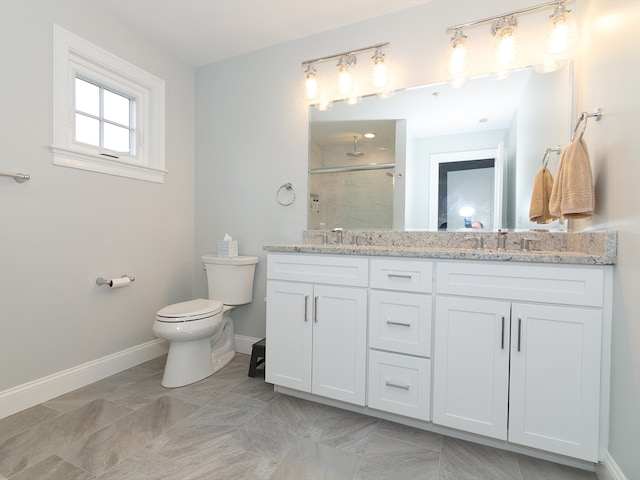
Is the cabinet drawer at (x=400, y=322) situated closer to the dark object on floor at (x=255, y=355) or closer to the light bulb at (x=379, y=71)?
the dark object on floor at (x=255, y=355)

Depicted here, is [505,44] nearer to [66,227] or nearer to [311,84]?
[311,84]

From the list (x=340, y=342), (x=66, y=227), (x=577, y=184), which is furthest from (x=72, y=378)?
(x=577, y=184)

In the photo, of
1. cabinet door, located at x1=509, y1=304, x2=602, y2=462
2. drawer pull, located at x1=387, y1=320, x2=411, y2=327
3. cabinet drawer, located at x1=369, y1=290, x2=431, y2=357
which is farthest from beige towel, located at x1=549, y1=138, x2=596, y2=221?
drawer pull, located at x1=387, y1=320, x2=411, y2=327

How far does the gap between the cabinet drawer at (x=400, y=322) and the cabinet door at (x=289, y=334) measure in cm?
37

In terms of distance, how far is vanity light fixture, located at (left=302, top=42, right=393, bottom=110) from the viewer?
6.51 feet

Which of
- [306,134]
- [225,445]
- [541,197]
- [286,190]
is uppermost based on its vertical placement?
[306,134]

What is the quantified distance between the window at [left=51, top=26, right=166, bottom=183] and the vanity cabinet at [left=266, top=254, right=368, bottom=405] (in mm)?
1332

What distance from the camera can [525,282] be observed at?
1287 mm

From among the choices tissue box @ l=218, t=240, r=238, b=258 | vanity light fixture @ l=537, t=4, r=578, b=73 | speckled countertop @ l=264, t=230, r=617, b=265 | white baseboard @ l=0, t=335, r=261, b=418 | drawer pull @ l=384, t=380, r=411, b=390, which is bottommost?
white baseboard @ l=0, t=335, r=261, b=418

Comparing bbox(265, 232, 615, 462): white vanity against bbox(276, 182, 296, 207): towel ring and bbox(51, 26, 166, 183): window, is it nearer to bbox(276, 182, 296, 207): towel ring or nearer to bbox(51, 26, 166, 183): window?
bbox(276, 182, 296, 207): towel ring

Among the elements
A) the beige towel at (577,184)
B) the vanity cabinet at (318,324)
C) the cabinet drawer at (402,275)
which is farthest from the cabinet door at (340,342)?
the beige towel at (577,184)

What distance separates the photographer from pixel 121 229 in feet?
7.09

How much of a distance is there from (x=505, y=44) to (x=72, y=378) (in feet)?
10.4

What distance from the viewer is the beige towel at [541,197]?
1614 mm
